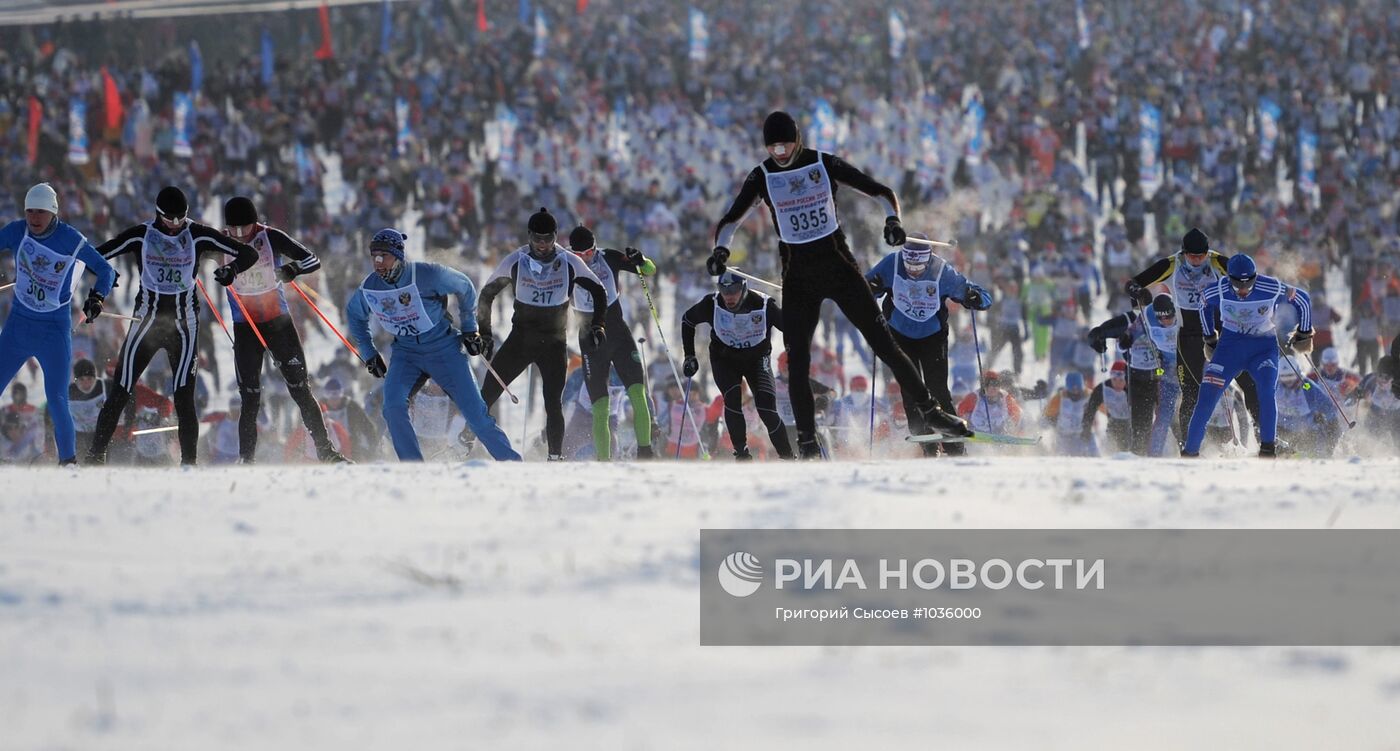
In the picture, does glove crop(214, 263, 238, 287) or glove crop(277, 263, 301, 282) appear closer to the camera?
glove crop(214, 263, 238, 287)

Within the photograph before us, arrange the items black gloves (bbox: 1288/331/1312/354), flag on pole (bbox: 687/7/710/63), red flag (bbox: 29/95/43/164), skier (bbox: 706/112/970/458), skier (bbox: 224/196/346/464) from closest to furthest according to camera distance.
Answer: skier (bbox: 706/112/970/458) → skier (bbox: 224/196/346/464) → black gloves (bbox: 1288/331/1312/354) → red flag (bbox: 29/95/43/164) → flag on pole (bbox: 687/7/710/63)

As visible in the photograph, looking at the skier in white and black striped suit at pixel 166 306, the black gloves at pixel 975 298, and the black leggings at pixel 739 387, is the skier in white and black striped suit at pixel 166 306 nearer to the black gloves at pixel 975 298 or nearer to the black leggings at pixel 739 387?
the black leggings at pixel 739 387

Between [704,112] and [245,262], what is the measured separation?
16.2 m

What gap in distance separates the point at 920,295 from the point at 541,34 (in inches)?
750

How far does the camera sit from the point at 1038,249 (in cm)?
2075

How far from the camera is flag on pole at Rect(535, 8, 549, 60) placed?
27984 millimetres

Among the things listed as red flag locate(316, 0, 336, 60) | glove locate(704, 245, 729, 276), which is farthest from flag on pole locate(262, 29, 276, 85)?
glove locate(704, 245, 729, 276)

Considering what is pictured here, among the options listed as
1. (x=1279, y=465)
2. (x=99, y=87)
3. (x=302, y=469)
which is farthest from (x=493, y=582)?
(x=99, y=87)

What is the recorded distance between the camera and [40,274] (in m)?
9.52

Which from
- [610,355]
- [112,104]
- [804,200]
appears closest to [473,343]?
[610,355]

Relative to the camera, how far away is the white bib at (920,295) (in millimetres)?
10695

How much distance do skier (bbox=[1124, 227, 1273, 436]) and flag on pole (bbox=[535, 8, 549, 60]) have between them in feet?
54.1

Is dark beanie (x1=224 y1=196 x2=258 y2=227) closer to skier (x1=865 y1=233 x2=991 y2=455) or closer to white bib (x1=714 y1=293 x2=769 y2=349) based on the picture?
white bib (x1=714 y1=293 x2=769 y2=349)

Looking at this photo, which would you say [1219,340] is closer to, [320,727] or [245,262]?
[245,262]
